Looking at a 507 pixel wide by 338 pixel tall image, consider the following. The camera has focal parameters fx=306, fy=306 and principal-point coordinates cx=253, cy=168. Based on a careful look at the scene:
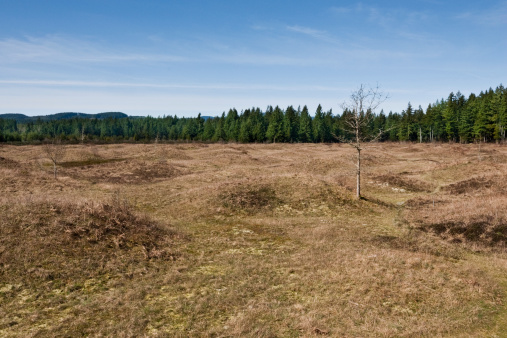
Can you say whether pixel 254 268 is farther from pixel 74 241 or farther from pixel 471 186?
pixel 471 186

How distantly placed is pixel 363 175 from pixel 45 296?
39.0m

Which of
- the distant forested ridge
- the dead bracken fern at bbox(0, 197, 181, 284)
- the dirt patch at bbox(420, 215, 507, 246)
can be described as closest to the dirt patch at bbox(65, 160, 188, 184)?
the dead bracken fern at bbox(0, 197, 181, 284)

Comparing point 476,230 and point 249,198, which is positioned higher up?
point 249,198

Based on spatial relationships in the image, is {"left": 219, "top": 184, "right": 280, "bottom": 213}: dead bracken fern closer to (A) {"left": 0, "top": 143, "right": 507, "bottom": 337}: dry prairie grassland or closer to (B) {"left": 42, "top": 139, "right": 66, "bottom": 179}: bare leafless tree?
(A) {"left": 0, "top": 143, "right": 507, "bottom": 337}: dry prairie grassland

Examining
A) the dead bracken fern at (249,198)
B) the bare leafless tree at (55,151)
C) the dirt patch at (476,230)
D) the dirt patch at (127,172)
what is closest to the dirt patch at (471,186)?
the dirt patch at (476,230)

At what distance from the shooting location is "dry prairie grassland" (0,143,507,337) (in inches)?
365

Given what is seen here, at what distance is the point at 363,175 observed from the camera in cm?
4231

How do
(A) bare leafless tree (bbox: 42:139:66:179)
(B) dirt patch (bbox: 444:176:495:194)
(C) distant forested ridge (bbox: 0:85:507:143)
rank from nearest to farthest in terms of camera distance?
(B) dirt patch (bbox: 444:176:495:194) → (A) bare leafless tree (bbox: 42:139:66:179) → (C) distant forested ridge (bbox: 0:85:507:143)

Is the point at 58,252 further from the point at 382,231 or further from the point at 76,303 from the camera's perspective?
the point at 382,231

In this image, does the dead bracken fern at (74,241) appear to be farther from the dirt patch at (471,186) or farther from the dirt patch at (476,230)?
the dirt patch at (471,186)

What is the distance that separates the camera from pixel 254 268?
1370cm

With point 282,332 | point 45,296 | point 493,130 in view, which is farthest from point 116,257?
point 493,130

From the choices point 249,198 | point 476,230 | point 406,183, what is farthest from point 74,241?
point 406,183

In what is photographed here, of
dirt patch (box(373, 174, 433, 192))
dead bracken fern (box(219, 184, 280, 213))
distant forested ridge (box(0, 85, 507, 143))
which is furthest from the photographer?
distant forested ridge (box(0, 85, 507, 143))
